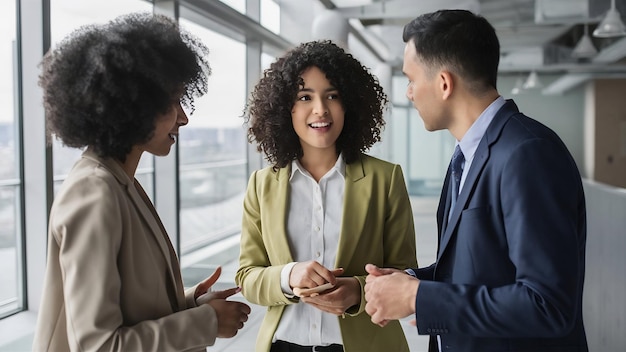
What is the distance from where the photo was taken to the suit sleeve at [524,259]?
4.39 feet

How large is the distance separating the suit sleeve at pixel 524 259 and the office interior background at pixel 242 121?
2.88ft

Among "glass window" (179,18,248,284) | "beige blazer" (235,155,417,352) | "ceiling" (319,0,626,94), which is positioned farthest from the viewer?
"ceiling" (319,0,626,94)

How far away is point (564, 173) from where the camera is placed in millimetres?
1371

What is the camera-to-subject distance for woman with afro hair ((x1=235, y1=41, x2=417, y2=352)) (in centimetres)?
193

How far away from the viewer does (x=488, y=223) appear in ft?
4.82

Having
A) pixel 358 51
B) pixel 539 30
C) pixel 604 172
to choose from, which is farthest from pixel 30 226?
pixel 604 172

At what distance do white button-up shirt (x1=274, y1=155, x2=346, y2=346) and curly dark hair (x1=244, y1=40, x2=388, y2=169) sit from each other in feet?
0.26

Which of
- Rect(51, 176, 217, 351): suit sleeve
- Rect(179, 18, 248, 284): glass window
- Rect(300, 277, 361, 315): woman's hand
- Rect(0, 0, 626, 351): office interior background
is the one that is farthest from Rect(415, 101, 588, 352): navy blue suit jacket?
Rect(179, 18, 248, 284): glass window

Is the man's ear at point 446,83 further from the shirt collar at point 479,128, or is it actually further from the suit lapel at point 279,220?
the suit lapel at point 279,220

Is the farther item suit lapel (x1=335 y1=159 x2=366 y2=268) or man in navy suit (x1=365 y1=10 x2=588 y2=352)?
suit lapel (x1=335 y1=159 x2=366 y2=268)

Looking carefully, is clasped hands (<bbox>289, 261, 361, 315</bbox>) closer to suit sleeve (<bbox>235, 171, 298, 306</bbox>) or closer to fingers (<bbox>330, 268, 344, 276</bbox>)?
fingers (<bbox>330, 268, 344, 276</bbox>)

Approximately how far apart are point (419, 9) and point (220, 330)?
8.98 metres

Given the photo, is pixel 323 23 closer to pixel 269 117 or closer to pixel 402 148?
pixel 402 148

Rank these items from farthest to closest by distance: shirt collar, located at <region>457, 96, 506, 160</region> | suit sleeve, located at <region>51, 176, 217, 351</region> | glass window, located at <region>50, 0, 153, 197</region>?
glass window, located at <region>50, 0, 153, 197</region> → shirt collar, located at <region>457, 96, 506, 160</region> → suit sleeve, located at <region>51, 176, 217, 351</region>
